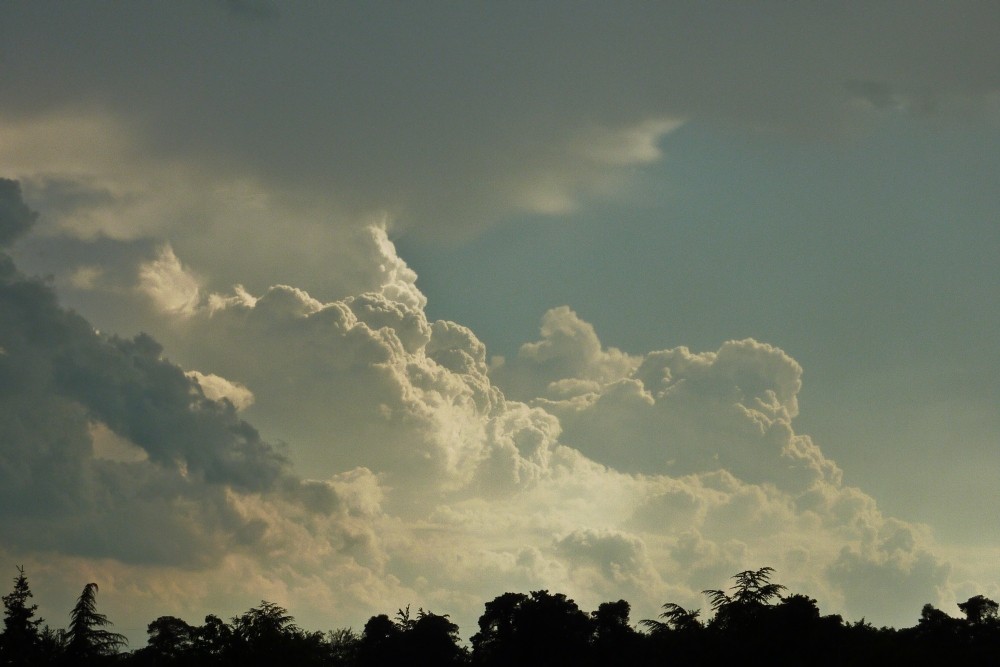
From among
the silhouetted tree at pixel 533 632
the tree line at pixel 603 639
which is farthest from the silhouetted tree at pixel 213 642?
the silhouetted tree at pixel 533 632

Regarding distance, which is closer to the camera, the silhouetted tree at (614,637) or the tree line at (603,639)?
the tree line at (603,639)

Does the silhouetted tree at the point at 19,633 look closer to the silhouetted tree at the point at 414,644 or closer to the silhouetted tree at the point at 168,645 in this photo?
the silhouetted tree at the point at 168,645

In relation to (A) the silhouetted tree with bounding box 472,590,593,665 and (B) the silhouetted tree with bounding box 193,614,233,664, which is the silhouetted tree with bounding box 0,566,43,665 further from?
(A) the silhouetted tree with bounding box 472,590,593,665

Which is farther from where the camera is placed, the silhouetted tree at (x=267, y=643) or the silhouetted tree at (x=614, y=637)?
the silhouetted tree at (x=614, y=637)

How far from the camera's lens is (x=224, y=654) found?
109m

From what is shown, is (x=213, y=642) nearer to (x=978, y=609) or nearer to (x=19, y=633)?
(x=19, y=633)

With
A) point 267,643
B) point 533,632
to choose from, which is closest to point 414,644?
point 533,632

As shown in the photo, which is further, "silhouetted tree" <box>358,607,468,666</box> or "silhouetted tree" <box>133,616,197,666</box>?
"silhouetted tree" <box>358,607,468,666</box>

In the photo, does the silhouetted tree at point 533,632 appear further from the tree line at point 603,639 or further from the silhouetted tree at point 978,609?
the silhouetted tree at point 978,609

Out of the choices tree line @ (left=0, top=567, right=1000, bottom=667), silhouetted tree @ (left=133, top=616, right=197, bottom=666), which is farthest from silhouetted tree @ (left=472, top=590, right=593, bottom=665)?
silhouetted tree @ (left=133, top=616, right=197, bottom=666)

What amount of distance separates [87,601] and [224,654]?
1552 centimetres

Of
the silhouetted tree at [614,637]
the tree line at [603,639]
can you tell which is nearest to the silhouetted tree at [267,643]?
the tree line at [603,639]

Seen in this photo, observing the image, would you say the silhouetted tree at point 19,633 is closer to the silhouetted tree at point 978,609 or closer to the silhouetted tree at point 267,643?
the silhouetted tree at point 267,643

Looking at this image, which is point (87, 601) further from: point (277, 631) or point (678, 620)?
point (678, 620)
